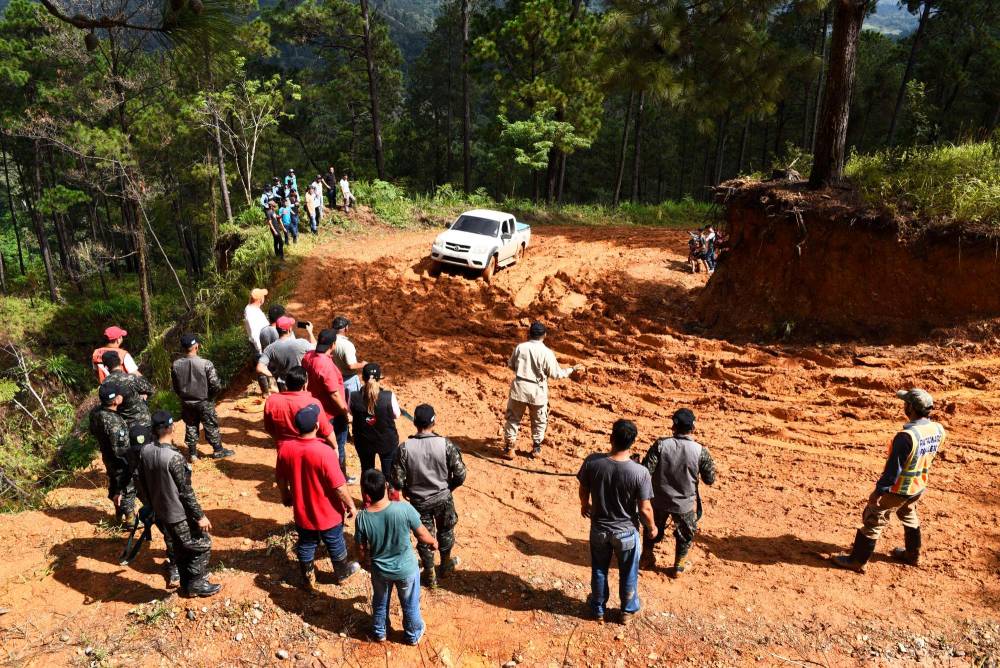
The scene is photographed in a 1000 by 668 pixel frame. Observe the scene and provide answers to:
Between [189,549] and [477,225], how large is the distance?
1239 cm

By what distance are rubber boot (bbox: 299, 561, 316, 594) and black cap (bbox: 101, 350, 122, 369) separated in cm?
321

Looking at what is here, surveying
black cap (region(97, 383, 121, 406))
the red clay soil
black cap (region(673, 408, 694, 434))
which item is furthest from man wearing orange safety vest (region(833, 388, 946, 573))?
black cap (region(97, 383, 121, 406))

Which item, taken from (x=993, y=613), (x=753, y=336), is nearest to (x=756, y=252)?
(x=753, y=336)

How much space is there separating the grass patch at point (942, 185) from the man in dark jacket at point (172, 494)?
38.1ft

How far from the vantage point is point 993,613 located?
17.5 ft

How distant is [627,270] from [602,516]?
12.1 m

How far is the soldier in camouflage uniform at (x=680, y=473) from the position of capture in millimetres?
5484

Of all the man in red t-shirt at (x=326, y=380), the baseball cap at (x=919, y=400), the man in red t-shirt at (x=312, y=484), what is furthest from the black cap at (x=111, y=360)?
the baseball cap at (x=919, y=400)

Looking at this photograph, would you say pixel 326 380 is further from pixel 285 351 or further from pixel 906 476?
pixel 906 476

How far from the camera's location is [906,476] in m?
5.57

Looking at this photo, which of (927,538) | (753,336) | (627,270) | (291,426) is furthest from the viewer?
(627,270)

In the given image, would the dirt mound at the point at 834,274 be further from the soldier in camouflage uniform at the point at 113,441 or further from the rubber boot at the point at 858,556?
the soldier in camouflage uniform at the point at 113,441

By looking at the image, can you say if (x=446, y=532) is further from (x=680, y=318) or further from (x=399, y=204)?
(x=399, y=204)

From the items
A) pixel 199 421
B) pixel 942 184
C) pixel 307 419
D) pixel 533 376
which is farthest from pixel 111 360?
pixel 942 184
